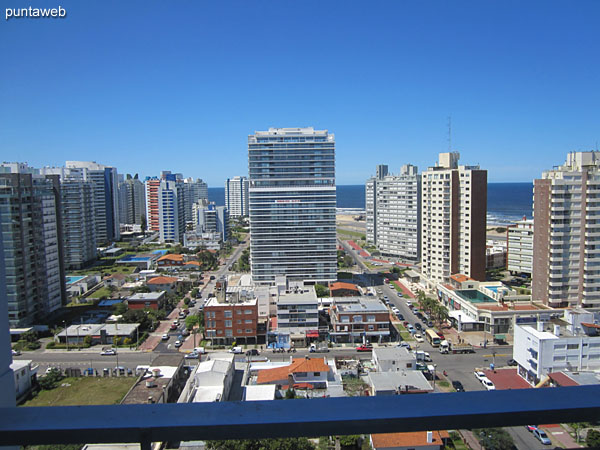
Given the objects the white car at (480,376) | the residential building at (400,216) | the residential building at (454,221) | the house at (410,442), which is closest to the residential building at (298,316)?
the white car at (480,376)

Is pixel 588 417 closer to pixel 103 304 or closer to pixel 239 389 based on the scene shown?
pixel 239 389

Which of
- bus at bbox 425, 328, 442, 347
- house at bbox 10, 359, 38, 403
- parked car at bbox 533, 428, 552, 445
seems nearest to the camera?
parked car at bbox 533, 428, 552, 445

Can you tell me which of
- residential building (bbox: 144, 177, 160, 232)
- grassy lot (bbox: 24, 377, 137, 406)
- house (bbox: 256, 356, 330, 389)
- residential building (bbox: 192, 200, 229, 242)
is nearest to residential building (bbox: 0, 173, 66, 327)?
grassy lot (bbox: 24, 377, 137, 406)

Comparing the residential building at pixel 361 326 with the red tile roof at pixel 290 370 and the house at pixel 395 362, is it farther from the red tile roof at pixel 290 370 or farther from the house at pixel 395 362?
the red tile roof at pixel 290 370

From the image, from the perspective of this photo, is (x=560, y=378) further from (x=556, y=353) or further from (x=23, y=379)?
(x=23, y=379)

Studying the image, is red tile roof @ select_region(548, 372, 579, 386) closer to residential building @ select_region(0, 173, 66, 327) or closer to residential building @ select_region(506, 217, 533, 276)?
residential building @ select_region(506, 217, 533, 276)

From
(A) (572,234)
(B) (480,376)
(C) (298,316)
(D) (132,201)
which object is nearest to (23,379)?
(C) (298,316)
